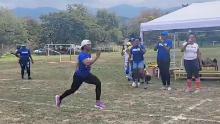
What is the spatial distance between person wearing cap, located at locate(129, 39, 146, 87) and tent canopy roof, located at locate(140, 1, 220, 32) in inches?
110

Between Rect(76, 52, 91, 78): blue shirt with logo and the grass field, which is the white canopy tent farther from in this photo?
Rect(76, 52, 91, 78): blue shirt with logo

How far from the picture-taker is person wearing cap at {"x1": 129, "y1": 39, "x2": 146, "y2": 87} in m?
15.1

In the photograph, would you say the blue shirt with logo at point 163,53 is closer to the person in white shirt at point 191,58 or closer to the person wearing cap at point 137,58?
the person in white shirt at point 191,58

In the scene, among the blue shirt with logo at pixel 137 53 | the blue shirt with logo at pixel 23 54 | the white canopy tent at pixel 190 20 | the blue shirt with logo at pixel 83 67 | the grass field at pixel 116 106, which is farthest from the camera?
the blue shirt with logo at pixel 23 54

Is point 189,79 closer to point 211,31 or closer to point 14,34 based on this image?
point 211,31

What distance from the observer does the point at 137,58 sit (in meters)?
15.2

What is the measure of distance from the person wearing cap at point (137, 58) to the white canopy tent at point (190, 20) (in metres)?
2.79

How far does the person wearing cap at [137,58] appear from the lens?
15117 mm

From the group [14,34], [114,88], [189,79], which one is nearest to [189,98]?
[189,79]

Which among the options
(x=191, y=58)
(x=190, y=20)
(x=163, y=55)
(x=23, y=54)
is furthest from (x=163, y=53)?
(x=23, y=54)

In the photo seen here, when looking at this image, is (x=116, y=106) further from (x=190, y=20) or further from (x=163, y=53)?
(x=190, y=20)

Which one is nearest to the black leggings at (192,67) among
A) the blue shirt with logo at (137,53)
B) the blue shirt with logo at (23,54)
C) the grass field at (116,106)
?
the grass field at (116,106)

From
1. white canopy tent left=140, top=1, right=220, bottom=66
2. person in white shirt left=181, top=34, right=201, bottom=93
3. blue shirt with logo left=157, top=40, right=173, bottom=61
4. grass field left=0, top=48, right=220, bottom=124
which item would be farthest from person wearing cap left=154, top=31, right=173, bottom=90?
white canopy tent left=140, top=1, right=220, bottom=66

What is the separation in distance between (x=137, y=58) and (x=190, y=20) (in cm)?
322
